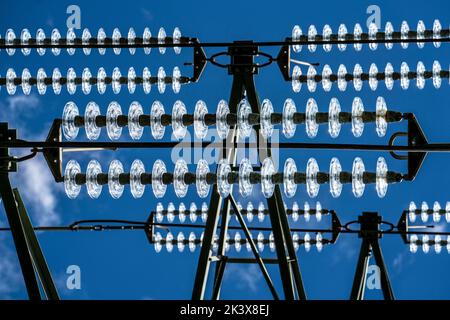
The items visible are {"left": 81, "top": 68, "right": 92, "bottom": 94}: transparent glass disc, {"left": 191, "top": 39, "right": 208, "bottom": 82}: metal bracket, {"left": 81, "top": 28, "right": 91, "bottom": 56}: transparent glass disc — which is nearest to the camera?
{"left": 191, "top": 39, "right": 208, "bottom": 82}: metal bracket

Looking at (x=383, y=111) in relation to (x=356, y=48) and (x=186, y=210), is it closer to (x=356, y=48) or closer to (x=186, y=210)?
(x=356, y=48)

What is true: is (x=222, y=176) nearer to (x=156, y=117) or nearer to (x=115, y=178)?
(x=156, y=117)

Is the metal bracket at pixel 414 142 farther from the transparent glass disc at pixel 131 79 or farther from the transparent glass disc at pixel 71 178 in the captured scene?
the transparent glass disc at pixel 131 79

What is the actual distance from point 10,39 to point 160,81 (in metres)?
2.72

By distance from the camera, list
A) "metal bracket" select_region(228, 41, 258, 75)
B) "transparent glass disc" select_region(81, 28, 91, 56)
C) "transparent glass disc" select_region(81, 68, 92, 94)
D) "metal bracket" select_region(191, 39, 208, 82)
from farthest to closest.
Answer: "transparent glass disc" select_region(81, 68, 92, 94) → "transparent glass disc" select_region(81, 28, 91, 56) → "metal bracket" select_region(191, 39, 208, 82) → "metal bracket" select_region(228, 41, 258, 75)

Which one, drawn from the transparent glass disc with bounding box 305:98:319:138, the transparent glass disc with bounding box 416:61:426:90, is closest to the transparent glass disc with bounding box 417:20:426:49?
the transparent glass disc with bounding box 416:61:426:90

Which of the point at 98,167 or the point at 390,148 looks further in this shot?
the point at 98,167

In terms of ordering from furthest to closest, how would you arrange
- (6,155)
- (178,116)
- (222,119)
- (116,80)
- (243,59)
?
1. (116,80)
2. (243,59)
3. (6,155)
4. (178,116)
5. (222,119)

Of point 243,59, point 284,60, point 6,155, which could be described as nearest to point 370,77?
point 284,60

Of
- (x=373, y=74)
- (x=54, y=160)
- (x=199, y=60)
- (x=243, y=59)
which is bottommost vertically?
(x=54, y=160)

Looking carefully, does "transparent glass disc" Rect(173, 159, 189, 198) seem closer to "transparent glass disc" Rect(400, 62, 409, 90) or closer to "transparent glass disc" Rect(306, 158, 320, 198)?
"transparent glass disc" Rect(306, 158, 320, 198)
